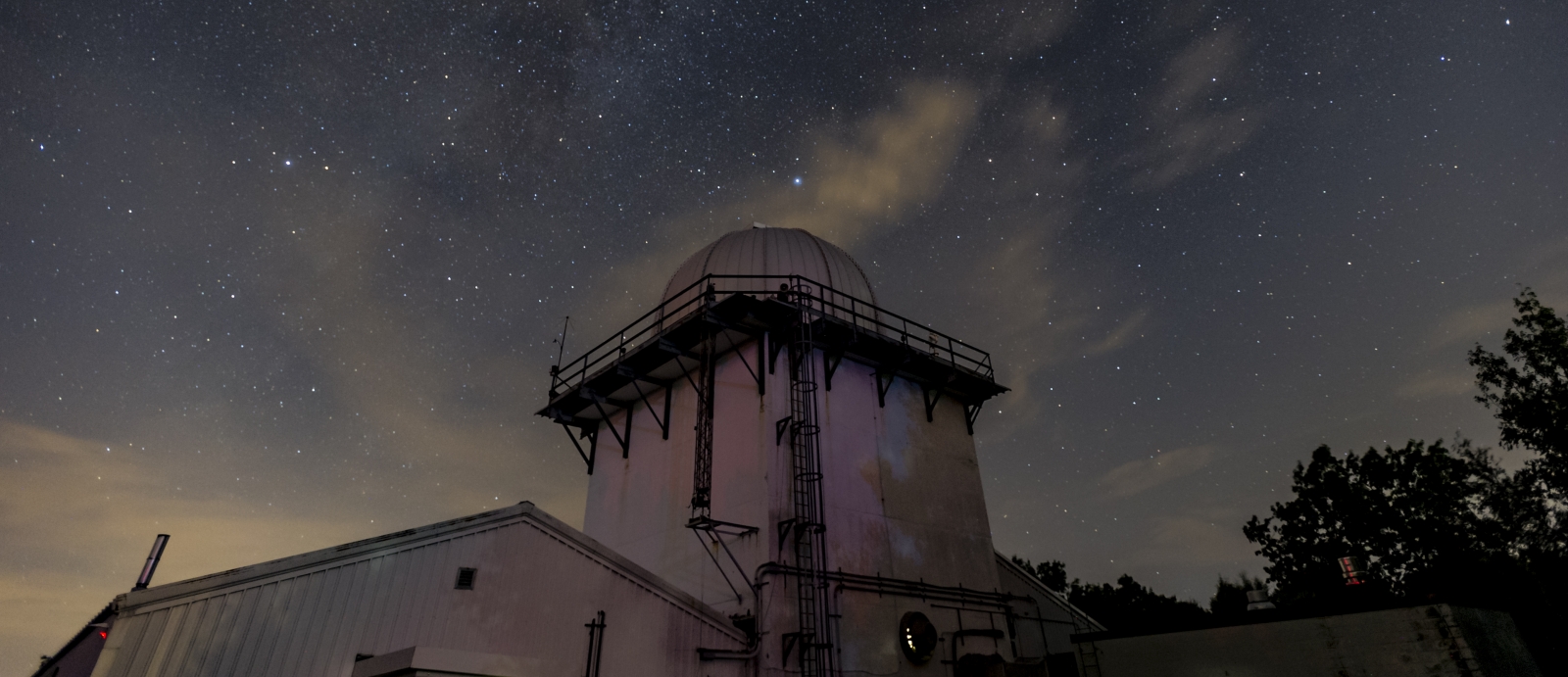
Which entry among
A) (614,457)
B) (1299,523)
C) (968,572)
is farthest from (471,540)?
(1299,523)

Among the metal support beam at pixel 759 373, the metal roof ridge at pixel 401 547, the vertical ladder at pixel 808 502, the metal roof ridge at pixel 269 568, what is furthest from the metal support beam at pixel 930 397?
the metal roof ridge at pixel 269 568

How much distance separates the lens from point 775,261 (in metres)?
23.7

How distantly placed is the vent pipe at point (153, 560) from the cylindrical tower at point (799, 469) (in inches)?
413

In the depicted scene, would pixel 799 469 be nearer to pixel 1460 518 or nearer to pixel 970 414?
pixel 970 414

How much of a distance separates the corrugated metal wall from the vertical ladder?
7.86 feet

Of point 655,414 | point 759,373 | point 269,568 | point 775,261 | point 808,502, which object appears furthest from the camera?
point 775,261

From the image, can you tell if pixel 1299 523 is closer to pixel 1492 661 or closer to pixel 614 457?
pixel 1492 661

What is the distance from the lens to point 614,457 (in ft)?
75.8

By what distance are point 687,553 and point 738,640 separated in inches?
135

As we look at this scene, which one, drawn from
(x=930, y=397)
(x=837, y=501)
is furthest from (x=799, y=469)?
(x=930, y=397)

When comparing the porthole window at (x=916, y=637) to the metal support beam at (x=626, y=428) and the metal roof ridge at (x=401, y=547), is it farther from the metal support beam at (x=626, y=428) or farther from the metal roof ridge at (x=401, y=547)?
the metal support beam at (x=626, y=428)

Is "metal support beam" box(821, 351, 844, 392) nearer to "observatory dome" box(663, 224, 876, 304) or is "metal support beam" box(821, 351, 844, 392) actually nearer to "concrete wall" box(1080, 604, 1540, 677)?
"observatory dome" box(663, 224, 876, 304)

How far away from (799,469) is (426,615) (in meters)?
8.73

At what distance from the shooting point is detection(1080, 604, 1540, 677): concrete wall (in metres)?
13.6
